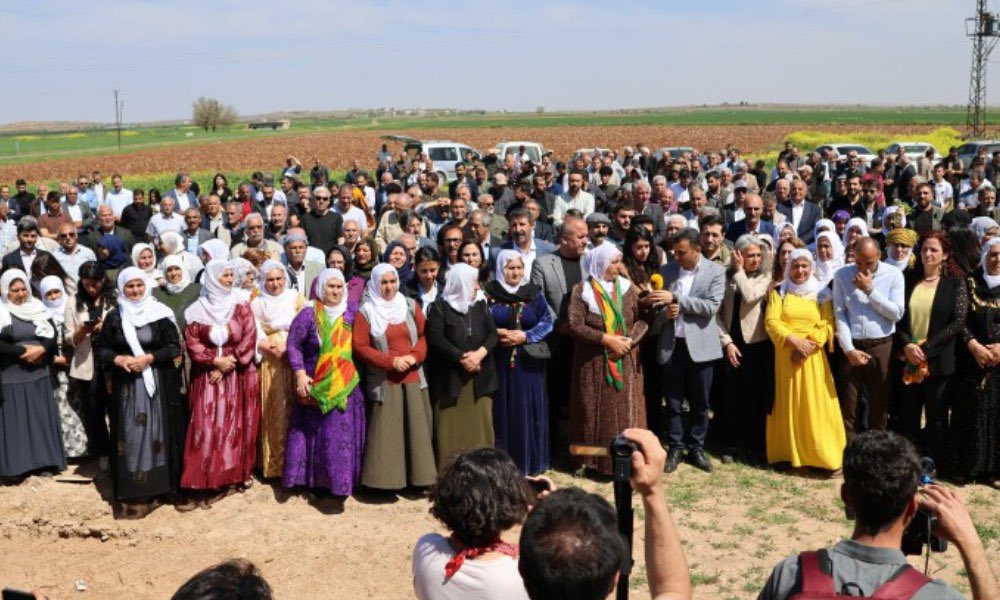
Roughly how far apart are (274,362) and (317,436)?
674mm

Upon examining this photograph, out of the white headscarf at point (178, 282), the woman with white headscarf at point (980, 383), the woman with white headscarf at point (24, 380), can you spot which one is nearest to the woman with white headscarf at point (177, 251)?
the white headscarf at point (178, 282)

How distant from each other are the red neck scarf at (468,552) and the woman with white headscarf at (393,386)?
3718 mm

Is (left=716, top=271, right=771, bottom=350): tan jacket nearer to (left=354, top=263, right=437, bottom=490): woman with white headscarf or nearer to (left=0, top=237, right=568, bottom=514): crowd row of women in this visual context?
(left=0, top=237, right=568, bottom=514): crowd row of women

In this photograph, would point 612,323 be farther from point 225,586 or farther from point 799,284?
point 225,586

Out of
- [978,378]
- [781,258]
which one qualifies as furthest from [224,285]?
[978,378]

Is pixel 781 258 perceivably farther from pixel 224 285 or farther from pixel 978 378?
pixel 224 285

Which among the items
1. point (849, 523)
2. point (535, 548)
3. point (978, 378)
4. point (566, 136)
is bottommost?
point (849, 523)

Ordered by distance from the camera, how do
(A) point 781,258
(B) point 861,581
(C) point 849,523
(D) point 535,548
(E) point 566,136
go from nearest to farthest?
(D) point 535,548 → (B) point 861,581 → (C) point 849,523 → (A) point 781,258 → (E) point 566,136

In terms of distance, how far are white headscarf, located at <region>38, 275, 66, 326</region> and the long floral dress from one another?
1.19 m

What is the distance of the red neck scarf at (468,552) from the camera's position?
2965 mm

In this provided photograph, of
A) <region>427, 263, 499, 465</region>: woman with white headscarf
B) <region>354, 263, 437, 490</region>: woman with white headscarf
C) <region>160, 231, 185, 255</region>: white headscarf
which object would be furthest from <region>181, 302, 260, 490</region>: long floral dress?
<region>160, 231, 185, 255</region>: white headscarf

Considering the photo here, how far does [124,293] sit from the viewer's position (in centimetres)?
661

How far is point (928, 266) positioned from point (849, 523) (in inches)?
79.4

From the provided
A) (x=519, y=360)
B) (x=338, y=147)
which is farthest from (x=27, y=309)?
(x=338, y=147)
